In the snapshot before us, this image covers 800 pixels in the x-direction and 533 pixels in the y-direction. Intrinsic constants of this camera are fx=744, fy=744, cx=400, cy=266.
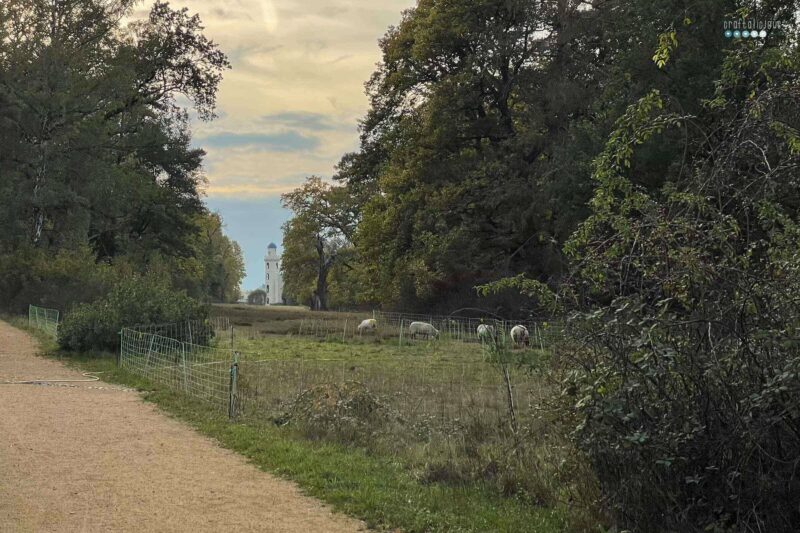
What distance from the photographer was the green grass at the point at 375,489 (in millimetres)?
5961

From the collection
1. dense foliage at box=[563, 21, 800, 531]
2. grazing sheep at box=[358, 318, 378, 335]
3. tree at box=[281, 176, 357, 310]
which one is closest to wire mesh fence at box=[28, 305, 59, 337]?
grazing sheep at box=[358, 318, 378, 335]

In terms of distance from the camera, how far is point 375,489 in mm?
6938

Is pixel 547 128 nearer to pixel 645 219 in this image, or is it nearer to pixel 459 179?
pixel 459 179

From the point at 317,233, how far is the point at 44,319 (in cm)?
3748

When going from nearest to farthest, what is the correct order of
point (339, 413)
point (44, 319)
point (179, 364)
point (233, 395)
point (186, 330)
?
point (339, 413)
point (233, 395)
point (179, 364)
point (186, 330)
point (44, 319)

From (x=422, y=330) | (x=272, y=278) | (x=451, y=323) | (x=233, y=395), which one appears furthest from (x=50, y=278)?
(x=272, y=278)

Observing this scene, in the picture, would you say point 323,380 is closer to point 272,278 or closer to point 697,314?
point 697,314

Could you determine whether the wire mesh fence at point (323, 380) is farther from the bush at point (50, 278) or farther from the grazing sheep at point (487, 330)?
the bush at point (50, 278)

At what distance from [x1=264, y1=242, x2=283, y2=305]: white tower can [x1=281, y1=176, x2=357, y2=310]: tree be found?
239 ft

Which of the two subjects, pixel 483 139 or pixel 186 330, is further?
pixel 483 139

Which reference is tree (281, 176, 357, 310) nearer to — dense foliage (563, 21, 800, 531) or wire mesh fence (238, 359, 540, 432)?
wire mesh fence (238, 359, 540, 432)

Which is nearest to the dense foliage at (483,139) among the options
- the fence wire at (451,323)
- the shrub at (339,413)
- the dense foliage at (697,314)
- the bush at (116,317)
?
the fence wire at (451,323)

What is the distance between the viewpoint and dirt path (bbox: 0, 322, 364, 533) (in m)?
6.04

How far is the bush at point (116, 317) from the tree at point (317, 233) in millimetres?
40961
